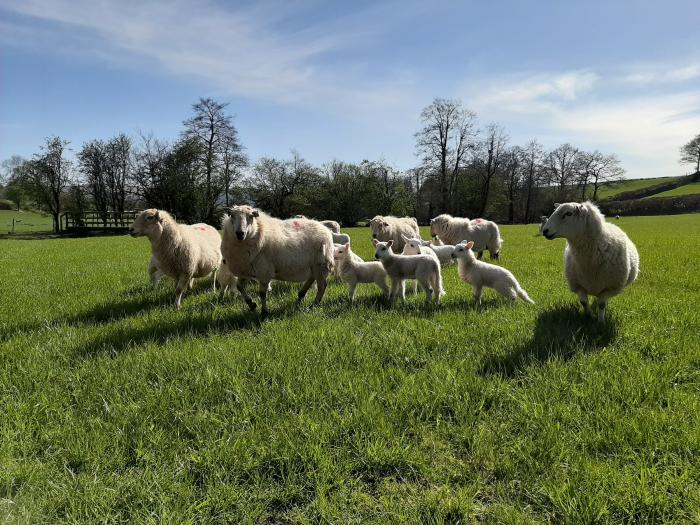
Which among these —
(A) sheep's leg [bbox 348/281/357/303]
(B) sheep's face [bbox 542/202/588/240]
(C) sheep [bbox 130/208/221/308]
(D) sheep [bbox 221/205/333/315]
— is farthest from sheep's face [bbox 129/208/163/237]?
(B) sheep's face [bbox 542/202/588/240]

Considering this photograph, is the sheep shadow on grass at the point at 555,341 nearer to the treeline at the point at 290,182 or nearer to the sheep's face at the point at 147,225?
the sheep's face at the point at 147,225

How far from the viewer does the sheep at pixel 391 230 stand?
43.2ft

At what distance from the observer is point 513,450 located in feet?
9.75

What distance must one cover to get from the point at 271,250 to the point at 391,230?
7.10m

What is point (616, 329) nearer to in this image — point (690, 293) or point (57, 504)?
point (690, 293)

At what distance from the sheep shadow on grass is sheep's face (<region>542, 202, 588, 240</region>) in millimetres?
A: 1299

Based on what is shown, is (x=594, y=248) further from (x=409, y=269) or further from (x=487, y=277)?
(x=409, y=269)

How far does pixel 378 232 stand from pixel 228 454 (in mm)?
10589

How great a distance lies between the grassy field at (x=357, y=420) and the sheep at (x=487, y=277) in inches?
45.8

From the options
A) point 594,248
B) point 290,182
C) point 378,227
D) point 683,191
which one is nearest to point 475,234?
point 378,227

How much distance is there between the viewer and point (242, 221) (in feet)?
21.6

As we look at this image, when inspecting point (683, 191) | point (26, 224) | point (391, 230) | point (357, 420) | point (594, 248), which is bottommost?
point (357, 420)

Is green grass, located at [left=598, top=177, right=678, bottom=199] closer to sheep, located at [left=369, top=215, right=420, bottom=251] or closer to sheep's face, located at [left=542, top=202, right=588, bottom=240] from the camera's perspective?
sheep, located at [left=369, top=215, right=420, bottom=251]

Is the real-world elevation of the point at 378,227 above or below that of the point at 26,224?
below
